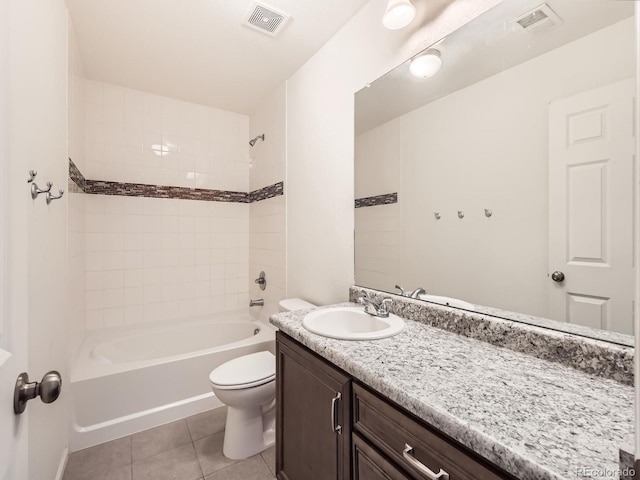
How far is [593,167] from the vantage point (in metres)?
0.84

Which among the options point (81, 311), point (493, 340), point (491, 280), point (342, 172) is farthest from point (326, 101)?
point (81, 311)

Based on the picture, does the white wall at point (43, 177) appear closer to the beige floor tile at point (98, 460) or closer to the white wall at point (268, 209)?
the beige floor tile at point (98, 460)

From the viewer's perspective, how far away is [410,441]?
2.29 ft

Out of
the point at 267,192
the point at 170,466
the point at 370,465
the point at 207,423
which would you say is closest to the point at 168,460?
the point at 170,466

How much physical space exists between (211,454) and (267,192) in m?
1.97

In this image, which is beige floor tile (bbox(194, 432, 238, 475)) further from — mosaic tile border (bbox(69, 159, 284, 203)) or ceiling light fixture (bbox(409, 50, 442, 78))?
ceiling light fixture (bbox(409, 50, 442, 78))

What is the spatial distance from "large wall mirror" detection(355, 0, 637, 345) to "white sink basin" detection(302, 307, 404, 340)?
22 centimetres

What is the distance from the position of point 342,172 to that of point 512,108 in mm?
924

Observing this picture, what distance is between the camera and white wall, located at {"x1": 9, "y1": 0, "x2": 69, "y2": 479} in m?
0.66

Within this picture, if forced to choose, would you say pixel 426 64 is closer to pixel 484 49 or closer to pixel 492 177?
pixel 484 49

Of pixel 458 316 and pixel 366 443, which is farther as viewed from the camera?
pixel 458 316

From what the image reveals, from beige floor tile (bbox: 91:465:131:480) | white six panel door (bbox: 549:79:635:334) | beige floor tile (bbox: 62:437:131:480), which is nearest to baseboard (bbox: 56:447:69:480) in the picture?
beige floor tile (bbox: 62:437:131:480)

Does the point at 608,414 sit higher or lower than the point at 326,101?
lower

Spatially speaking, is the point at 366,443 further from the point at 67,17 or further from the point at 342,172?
the point at 67,17
